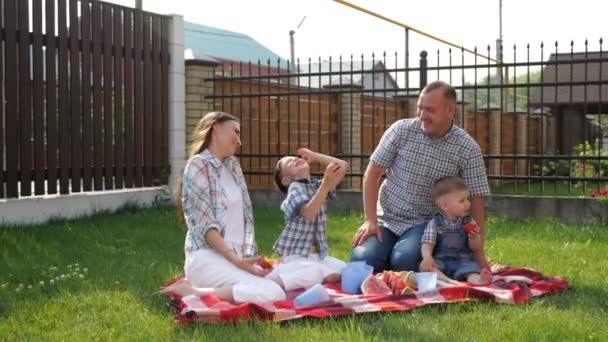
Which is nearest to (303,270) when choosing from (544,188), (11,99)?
(11,99)

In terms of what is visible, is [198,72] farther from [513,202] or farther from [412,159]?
[412,159]

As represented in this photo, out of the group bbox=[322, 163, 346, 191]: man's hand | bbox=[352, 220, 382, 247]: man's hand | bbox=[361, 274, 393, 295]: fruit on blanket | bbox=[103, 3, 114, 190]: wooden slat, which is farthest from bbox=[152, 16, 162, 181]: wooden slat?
bbox=[361, 274, 393, 295]: fruit on blanket

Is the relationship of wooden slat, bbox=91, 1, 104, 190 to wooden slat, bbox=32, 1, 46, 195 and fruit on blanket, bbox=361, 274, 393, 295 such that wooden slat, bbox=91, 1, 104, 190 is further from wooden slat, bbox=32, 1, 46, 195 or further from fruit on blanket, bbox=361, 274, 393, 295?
fruit on blanket, bbox=361, 274, 393, 295

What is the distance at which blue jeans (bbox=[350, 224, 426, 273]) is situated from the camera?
4.57m

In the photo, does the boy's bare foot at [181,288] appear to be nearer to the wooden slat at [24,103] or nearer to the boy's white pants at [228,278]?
the boy's white pants at [228,278]

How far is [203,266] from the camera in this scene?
159 inches

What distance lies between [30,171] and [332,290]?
4.48 m

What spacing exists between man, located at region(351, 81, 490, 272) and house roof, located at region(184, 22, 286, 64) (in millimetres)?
30006

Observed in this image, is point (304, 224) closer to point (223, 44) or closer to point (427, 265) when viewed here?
point (427, 265)

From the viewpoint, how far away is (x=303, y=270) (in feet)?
14.1

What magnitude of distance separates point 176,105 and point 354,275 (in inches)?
226

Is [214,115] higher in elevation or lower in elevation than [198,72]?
lower

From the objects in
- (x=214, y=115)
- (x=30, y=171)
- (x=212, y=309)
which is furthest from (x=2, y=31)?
(x=212, y=309)

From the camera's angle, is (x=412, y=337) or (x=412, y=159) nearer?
(x=412, y=337)
